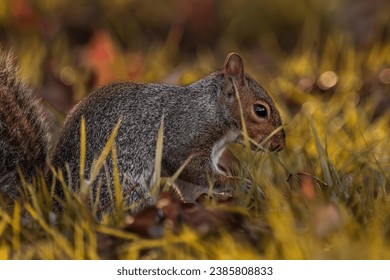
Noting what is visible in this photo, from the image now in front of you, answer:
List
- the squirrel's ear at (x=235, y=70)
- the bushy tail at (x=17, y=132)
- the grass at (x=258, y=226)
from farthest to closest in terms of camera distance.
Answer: the squirrel's ear at (x=235, y=70) → the bushy tail at (x=17, y=132) → the grass at (x=258, y=226)

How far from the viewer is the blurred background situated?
15.7 feet

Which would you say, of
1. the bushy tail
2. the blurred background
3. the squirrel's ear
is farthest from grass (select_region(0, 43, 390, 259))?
the blurred background

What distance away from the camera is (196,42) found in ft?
21.2

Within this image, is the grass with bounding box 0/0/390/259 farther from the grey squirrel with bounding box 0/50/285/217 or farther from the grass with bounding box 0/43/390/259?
the grey squirrel with bounding box 0/50/285/217

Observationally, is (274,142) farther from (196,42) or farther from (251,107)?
(196,42)

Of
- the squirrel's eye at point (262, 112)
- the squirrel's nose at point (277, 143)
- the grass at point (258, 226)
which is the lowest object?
the grass at point (258, 226)

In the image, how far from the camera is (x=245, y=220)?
106 inches

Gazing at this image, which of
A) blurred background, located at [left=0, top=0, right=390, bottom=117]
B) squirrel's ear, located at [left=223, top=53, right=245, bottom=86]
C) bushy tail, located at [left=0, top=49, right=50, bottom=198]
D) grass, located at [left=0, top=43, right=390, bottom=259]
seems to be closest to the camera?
grass, located at [left=0, top=43, right=390, bottom=259]

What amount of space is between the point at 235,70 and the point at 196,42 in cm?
305

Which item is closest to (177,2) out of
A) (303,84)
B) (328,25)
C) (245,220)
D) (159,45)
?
(159,45)

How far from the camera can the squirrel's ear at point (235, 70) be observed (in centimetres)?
343

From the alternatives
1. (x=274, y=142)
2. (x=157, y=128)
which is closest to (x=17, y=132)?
(x=157, y=128)

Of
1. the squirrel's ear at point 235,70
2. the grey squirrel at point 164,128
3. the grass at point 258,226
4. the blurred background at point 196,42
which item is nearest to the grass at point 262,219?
the grass at point 258,226

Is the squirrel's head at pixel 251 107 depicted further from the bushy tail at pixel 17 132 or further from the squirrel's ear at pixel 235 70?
the bushy tail at pixel 17 132
